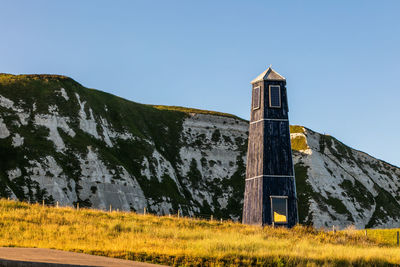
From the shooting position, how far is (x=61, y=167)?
7162 cm

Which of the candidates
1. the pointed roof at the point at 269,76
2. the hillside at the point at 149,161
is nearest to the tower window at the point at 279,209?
the pointed roof at the point at 269,76

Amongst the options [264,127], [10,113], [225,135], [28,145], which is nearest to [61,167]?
[28,145]

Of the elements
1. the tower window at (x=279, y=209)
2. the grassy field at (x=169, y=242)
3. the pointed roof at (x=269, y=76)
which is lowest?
the grassy field at (x=169, y=242)

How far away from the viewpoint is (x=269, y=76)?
141ft

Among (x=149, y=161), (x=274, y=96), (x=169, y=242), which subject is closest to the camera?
(x=169, y=242)

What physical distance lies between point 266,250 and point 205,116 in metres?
93.4

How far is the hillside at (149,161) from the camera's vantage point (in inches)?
2795

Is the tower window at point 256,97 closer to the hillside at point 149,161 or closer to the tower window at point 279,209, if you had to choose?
the tower window at point 279,209

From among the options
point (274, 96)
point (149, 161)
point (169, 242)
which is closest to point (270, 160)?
point (274, 96)

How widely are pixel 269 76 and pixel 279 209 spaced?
10983 mm

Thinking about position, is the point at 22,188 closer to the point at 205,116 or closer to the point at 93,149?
the point at 93,149

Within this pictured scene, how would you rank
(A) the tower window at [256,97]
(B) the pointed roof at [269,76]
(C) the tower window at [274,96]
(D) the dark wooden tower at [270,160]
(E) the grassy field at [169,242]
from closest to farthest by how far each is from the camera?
(E) the grassy field at [169,242], (D) the dark wooden tower at [270,160], (C) the tower window at [274,96], (A) the tower window at [256,97], (B) the pointed roof at [269,76]

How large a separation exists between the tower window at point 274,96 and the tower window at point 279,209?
7.41 meters

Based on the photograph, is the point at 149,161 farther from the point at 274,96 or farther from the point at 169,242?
the point at 169,242
